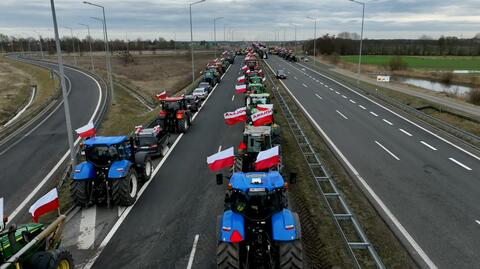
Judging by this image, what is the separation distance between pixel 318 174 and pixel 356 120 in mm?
13986

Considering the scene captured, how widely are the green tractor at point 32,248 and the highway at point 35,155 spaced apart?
5.69m

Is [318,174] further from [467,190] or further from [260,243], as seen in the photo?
[260,243]

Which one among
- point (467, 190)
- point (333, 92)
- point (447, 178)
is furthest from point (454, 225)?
point (333, 92)

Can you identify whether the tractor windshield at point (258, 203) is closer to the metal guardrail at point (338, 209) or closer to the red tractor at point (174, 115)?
the metal guardrail at point (338, 209)

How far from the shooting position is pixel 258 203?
8961 millimetres

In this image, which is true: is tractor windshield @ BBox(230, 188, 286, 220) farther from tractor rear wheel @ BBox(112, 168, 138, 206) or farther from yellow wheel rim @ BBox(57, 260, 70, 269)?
tractor rear wheel @ BBox(112, 168, 138, 206)

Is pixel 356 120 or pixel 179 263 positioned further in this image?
pixel 356 120

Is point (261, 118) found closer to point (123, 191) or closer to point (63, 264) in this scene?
point (123, 191)

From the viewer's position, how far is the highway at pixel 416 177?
11.6m

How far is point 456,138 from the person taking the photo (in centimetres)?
2414

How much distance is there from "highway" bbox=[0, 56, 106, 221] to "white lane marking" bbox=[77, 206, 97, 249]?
2601 millimetres

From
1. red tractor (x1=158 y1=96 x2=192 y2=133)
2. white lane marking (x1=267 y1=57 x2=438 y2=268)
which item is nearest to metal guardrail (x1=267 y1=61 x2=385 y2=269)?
white lane marking (x1=267 y1=57 x2=438 y2=268)

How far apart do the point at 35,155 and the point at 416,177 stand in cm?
2145

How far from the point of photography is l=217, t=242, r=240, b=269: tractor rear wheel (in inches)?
337
